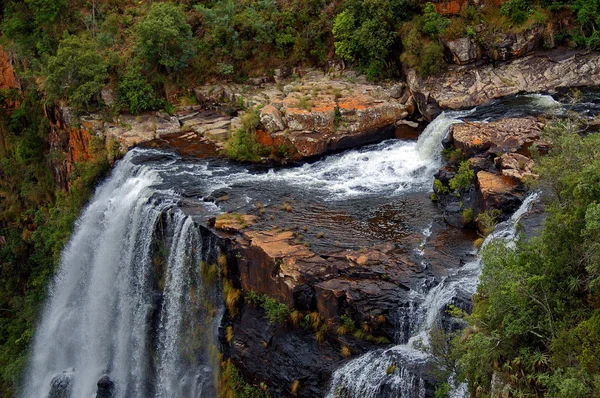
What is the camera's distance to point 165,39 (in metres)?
28.5

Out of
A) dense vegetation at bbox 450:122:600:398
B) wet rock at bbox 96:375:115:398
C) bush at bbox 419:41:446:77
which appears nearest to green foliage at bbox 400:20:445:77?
bush at bbox 419:41:446:77

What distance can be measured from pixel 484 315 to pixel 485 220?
15.9 feet

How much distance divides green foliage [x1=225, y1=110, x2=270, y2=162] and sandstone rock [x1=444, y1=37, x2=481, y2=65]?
865 cm

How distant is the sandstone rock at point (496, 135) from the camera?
66.1 feet

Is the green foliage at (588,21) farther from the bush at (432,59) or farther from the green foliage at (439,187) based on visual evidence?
the green foliage at (439,187)

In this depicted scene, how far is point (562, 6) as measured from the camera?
25.4m

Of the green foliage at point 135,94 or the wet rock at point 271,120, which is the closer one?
the wet rock at point 271,120

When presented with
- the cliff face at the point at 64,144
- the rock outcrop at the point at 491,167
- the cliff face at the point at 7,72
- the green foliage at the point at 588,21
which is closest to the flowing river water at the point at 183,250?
the rock outcrop at the point at 491,167

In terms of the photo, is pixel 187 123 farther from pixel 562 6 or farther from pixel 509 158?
pixel 562 6

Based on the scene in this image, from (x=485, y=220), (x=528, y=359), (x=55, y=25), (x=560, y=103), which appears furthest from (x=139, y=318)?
(x=55, y=25)

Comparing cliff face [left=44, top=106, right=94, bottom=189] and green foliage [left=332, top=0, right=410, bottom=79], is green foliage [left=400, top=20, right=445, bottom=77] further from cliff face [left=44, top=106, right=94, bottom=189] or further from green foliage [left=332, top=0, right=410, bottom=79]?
cliff face [left=44, top=106, right=94, bottom=189]

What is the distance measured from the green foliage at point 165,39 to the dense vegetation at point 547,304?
20627mm

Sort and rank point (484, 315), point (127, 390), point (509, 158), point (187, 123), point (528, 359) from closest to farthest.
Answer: point (528, 359) → point (484, 315) → point (509, 158) → point (127, 390) → point (187, 123)

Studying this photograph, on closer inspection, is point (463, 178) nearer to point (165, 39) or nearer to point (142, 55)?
point (165, 39)
